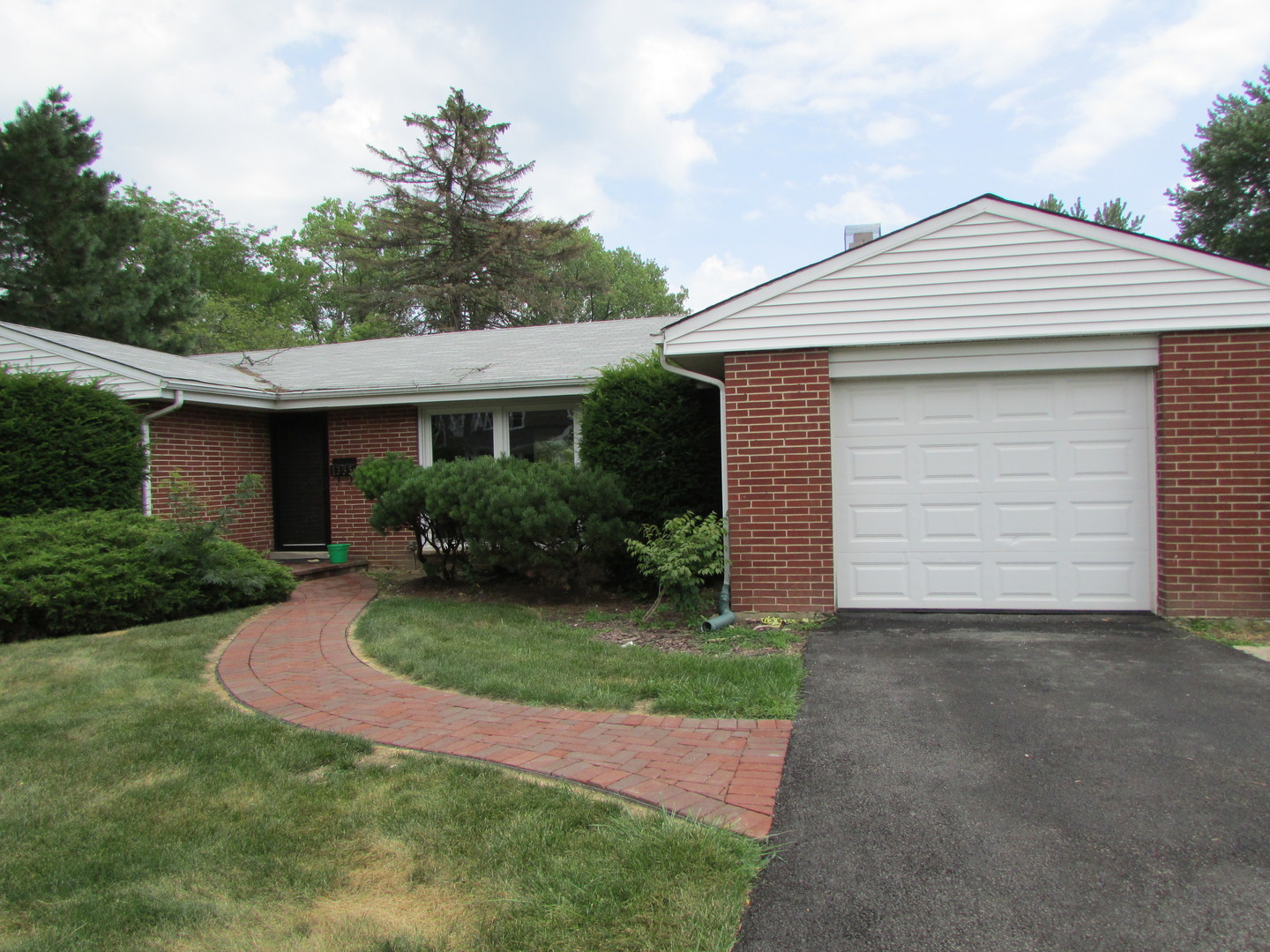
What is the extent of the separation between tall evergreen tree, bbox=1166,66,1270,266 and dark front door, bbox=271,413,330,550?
951 inches

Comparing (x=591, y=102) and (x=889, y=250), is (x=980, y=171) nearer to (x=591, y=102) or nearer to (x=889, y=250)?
(x=591, y=102)

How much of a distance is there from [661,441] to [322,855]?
6121mm

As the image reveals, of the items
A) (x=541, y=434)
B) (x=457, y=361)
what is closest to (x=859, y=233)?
(x=541, y=434)

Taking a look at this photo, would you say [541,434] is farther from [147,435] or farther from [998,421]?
[998,421]

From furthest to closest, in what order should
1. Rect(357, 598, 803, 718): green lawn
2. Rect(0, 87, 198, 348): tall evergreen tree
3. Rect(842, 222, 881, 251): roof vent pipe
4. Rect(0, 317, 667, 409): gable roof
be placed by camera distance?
Rect(0, 87, 198, 348): tall evergreen tree
Rect(0, 317, 667, 409): gable roof
Rect(842, 222, 881, 251): roof vent pipe
Rect(357, 598, 803, 718): green lawn

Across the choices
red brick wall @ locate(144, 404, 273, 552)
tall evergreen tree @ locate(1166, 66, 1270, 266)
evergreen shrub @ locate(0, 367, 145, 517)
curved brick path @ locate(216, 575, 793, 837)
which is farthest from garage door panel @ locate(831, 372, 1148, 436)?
tall evergreen tree @ locate(1166, 66, 1270, 266)

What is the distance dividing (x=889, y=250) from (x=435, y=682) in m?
5.06

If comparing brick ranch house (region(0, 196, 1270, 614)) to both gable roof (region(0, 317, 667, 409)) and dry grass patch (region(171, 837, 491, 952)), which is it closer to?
gable roof (region(0, 317, 667, 409))

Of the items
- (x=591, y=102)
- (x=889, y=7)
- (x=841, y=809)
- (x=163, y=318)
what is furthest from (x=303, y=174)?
(x=841, y=809)

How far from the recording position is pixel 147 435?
9703 millimetres

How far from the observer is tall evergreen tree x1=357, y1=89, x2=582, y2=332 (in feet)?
94.7

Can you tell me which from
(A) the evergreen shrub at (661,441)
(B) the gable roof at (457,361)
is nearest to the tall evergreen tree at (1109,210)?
(B) the gable roof at (457,361)

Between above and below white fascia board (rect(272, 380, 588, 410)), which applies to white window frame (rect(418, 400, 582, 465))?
below

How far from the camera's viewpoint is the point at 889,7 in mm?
8016
